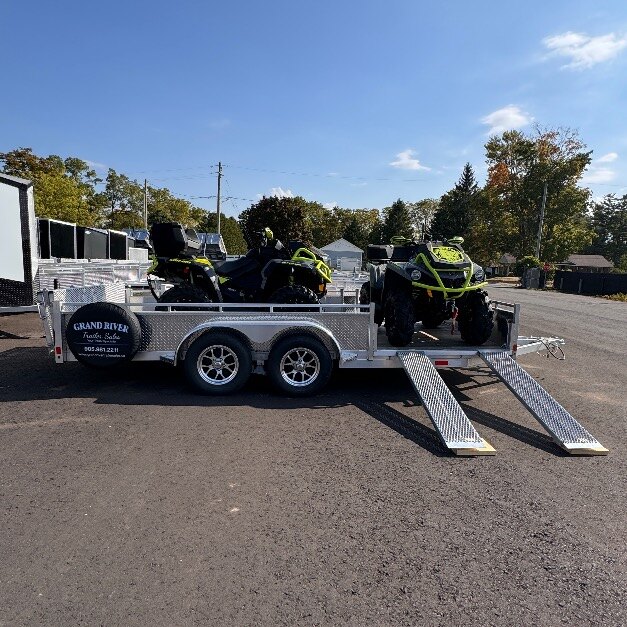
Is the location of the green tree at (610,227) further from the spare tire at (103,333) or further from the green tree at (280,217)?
the spare tire at (103,333)

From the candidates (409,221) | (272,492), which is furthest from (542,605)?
(409,221)

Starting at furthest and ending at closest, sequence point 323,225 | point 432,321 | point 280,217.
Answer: point 323,225 < point 280,217 < point 432,321

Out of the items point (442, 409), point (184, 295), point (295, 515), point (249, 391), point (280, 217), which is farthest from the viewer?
point (280, 217)

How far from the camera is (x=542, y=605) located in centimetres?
239

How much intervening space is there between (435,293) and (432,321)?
46.4 inches

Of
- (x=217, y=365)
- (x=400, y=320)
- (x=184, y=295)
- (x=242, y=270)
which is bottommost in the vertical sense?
(x=217, y=365)

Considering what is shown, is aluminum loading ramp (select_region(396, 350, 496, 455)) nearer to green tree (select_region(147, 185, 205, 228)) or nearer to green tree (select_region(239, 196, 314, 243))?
green tree (select_region(239, 196, 314, 243))

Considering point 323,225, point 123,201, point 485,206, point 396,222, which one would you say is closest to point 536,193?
point 485,206

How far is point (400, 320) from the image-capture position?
19.4 feet

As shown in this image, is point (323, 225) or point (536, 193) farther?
point (323, 225)

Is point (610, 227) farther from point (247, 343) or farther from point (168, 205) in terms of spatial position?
point (247, 343)

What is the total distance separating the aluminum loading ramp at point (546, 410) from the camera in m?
4.25

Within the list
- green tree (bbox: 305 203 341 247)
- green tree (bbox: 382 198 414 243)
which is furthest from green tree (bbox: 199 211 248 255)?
green tree (bbox: 382 198 414 243)

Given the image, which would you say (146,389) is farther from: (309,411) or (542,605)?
(542,605)
